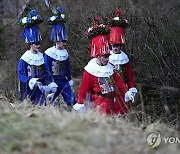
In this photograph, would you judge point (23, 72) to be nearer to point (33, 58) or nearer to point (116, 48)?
point (33, 58)

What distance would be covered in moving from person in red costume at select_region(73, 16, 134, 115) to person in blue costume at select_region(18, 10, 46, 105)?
59.2 inches

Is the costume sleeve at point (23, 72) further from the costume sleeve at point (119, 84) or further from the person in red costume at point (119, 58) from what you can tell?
the costume sleeve at point (119, 84)

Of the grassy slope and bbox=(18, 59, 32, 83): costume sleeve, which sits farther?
bbox=(18, 59, 32, 83): costume sleeve

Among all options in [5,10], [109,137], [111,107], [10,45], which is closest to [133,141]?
[109,137]

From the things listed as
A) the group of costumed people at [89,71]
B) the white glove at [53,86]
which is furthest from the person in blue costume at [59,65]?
the white glove at [53,86]

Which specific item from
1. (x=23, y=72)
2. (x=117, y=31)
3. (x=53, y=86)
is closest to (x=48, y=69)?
(x=53, y=86)

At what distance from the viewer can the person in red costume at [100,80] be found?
6789 millimetres

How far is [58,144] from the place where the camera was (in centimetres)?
350

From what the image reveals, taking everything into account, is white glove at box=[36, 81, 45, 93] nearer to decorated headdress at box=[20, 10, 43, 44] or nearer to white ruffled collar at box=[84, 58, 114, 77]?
decorated headdress at box=[20, 10, 43, 44]

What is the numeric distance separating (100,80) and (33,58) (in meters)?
2.10

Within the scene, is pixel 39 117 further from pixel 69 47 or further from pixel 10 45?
pixel 10 45

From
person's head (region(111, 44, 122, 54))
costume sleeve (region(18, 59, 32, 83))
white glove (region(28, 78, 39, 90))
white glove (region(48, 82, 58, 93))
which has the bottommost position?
white glove (region(48, 82, 58, 93))

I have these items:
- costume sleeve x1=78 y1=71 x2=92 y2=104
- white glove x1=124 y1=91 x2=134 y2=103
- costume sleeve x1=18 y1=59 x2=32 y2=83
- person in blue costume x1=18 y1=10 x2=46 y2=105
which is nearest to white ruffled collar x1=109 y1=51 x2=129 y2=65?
white glove x1=124 y1=91 x2=134 y2=103

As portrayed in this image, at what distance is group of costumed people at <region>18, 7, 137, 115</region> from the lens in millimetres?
6848
